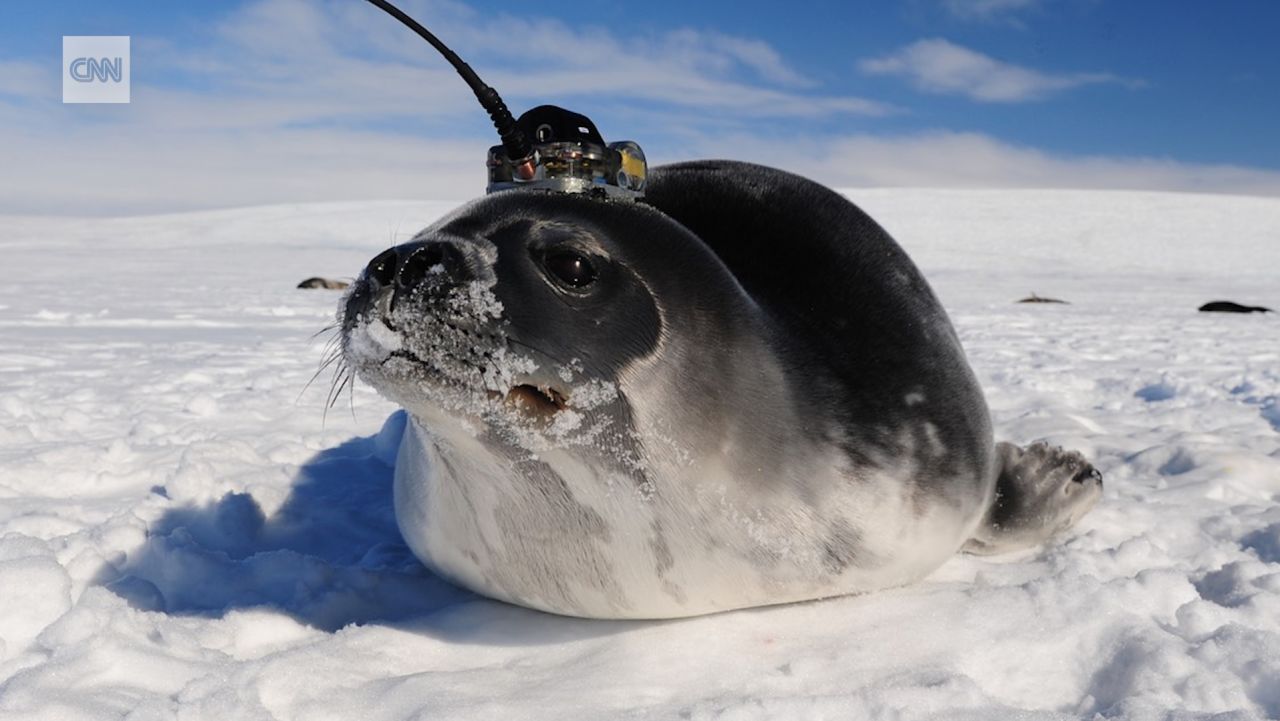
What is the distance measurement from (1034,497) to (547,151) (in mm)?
1303

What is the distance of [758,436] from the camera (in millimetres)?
1890

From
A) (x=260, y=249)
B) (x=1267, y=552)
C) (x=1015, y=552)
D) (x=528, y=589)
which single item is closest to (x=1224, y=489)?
(x=1267, y=552)

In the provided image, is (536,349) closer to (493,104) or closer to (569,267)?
(569,267)

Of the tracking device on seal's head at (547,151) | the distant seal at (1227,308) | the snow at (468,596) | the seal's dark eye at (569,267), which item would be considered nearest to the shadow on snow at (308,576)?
the snow at (468,596)

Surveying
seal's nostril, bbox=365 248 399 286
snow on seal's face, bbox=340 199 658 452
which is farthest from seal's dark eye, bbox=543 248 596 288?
seal's nostril, bbox=365 248 399 286

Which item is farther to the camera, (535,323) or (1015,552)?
(1015,552)

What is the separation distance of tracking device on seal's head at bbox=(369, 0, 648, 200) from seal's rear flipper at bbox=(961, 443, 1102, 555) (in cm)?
108

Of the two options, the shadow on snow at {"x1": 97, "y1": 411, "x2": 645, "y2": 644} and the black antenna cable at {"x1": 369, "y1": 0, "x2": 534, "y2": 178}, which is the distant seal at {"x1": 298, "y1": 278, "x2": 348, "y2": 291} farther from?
the black antenna cable at {"x1": 369, "y1": 0, "x2": 534, "y2": 178}

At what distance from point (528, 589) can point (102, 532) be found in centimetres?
103

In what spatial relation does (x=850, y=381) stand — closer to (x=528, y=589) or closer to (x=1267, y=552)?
(x=528, y=589)

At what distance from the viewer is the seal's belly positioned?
183 cm

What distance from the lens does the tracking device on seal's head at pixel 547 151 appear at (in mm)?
2027

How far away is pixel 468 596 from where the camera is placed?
2.25 meters

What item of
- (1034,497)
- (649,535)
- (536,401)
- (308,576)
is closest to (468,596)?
(308,576)
